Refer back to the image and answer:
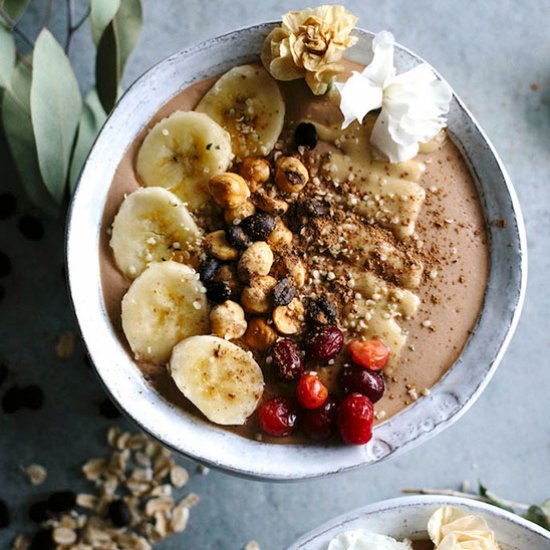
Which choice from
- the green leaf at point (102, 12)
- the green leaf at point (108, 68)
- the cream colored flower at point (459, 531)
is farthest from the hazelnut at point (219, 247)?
the cream colored flower at point (459, 531)

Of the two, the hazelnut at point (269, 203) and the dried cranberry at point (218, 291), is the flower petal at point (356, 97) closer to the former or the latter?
the hazelnut at point (269, 203)

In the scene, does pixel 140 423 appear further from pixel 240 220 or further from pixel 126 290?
pixel 240 220

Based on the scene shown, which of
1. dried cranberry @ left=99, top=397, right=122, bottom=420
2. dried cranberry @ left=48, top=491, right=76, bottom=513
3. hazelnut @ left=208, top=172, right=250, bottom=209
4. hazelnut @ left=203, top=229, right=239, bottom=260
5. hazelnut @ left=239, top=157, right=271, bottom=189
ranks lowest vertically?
dried cranberry @ left=48, top=491, right=76, bottom=513

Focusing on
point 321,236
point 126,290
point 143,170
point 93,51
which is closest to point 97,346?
point 126,290

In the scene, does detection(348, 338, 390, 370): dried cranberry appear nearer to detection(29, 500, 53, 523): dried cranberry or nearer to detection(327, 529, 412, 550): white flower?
detection(327, 529, 412, 550): white flower

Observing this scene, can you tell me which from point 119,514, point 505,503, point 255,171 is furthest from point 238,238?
point 505,503

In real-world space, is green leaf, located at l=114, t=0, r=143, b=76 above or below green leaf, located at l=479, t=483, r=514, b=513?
above

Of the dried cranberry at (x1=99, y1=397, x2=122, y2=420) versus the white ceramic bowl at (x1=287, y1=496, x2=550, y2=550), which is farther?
the dried cranberry at (x1=99, y1=397, x2=122, y2=420)

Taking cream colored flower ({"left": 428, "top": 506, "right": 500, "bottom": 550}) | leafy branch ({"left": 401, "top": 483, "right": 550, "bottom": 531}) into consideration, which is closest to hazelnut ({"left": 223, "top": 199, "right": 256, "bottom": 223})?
cream colored flower ({"left": 428, "top": 506, "right": 500, "bottom": 550})
